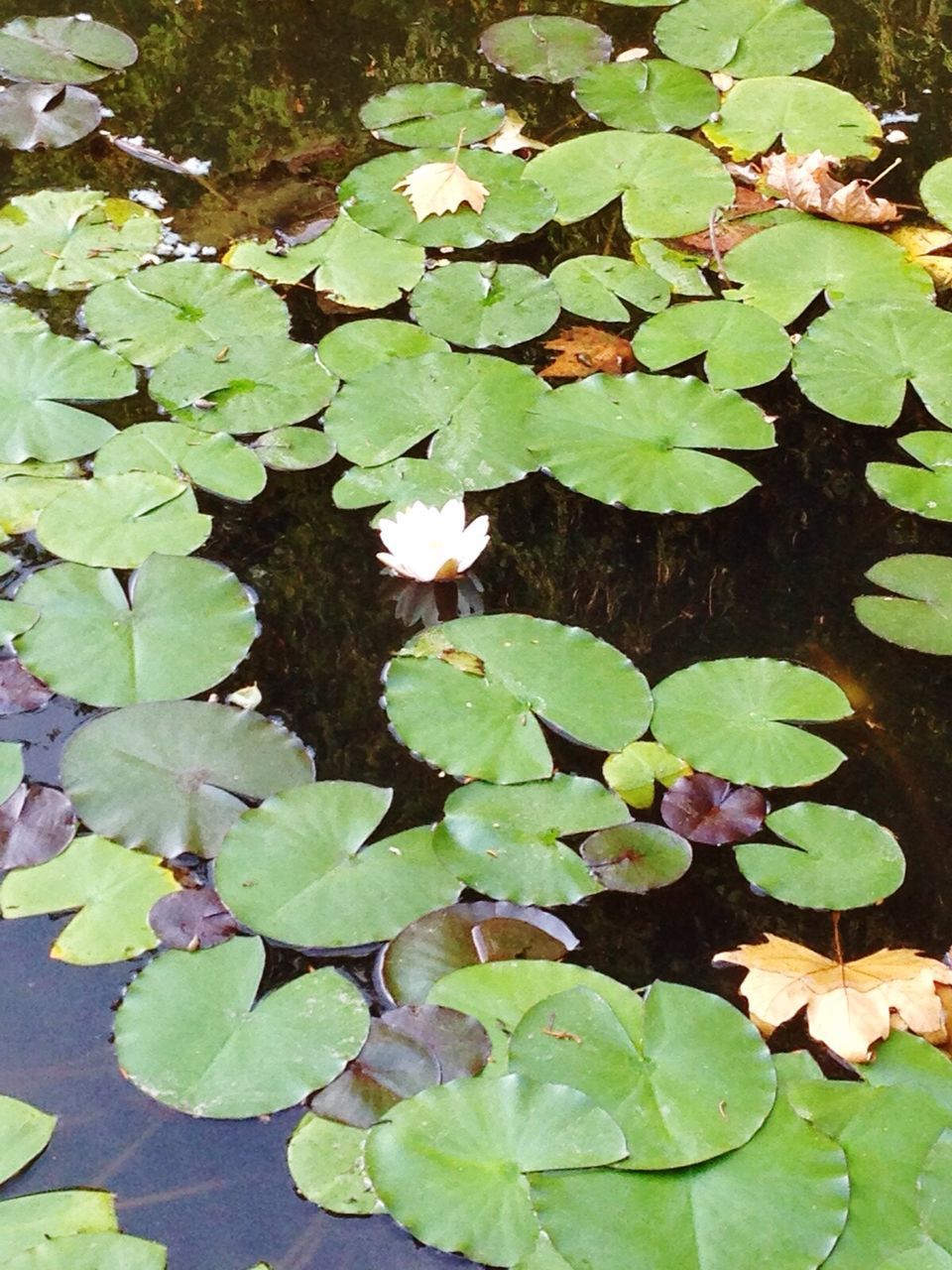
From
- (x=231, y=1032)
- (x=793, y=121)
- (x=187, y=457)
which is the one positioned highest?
(x=793, y=121)

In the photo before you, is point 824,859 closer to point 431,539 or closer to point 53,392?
point 431,539

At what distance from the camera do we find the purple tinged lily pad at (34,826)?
1718mm

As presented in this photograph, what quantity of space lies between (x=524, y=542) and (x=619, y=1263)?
127 centimetres

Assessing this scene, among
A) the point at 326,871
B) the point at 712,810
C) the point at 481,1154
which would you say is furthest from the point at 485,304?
the point at 481,1154

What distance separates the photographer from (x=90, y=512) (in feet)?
7.13

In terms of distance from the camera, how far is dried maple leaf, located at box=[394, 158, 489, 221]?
289 cm

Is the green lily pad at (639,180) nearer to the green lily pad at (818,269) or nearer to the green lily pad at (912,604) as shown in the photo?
the green lily pad at (818,269)

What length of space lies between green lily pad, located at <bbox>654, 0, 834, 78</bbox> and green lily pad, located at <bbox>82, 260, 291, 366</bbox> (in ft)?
5.35

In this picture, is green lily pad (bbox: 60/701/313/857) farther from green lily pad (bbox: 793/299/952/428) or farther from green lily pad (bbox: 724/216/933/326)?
green lily pad (bbox: 724/216/933/326)

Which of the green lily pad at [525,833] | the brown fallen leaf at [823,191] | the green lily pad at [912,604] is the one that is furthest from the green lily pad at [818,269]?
the green lily pad at [525,833]

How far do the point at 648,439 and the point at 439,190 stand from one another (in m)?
0.99

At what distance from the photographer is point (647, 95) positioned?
10.9ft

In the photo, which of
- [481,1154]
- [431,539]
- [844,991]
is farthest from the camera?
[431,539]

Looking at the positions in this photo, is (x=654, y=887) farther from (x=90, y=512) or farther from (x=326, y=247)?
(x=326, y=247)
